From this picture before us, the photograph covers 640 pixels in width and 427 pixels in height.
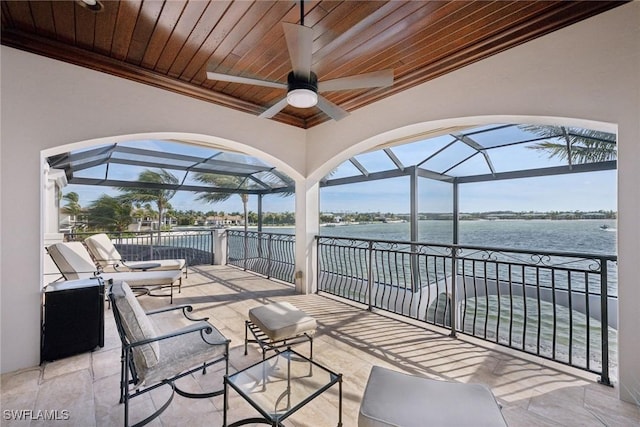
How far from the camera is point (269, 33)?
2475 mm

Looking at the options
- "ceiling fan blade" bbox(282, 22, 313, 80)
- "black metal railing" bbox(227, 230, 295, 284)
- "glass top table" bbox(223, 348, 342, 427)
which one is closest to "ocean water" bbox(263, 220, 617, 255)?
"black metal railing" bbox(227, 230, 295, 284)

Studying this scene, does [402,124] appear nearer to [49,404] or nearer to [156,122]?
[156,122]

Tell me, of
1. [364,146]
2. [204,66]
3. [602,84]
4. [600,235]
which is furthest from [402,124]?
[600,235]

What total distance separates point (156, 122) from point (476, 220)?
21.3ft

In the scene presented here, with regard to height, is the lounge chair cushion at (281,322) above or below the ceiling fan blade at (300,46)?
below

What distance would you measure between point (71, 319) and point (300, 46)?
331cm

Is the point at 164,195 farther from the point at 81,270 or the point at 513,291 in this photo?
the point at 513,291

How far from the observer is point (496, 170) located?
5734mm

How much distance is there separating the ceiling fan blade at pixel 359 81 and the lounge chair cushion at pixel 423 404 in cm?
219

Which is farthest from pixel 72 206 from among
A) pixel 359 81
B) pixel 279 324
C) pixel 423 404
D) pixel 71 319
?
pixel 423 404

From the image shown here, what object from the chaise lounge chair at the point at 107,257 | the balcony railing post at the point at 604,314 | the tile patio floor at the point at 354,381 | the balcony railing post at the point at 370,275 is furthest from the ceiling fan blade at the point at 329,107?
the chaise lounge chair at the point at 107,257

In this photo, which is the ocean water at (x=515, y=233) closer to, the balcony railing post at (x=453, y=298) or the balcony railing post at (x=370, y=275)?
the balcony railing post at (x=370, y=275)

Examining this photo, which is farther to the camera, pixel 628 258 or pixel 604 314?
pixel 604 314

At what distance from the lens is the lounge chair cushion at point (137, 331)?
1.70m
